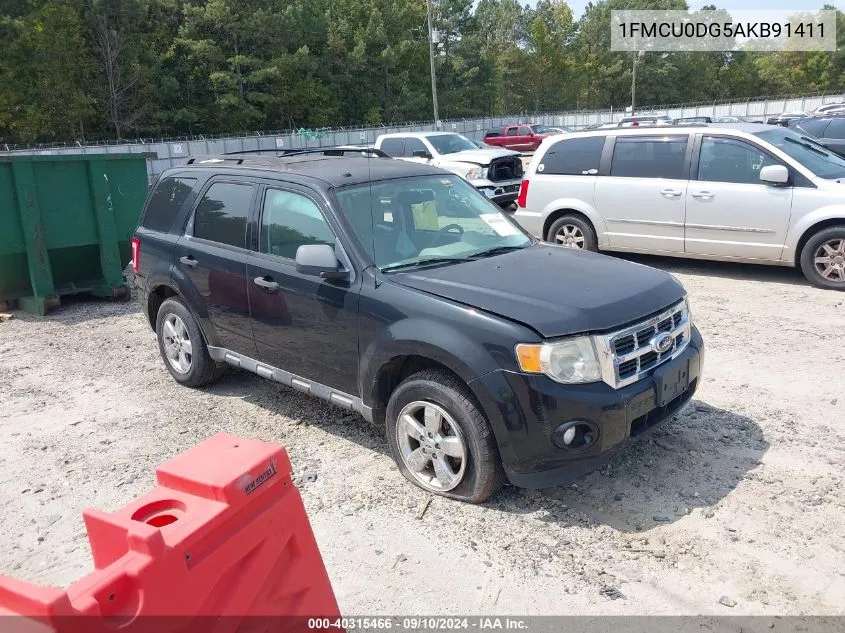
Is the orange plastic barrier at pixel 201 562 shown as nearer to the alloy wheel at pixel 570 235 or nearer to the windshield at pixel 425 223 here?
the windshield at pixel 425 223

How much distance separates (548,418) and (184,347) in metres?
3.46

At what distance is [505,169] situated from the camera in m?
15.2

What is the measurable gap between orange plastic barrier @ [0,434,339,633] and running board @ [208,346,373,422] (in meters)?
1.80

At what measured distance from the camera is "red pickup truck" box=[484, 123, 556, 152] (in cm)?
3672

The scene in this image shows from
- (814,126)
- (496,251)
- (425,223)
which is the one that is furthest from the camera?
(814,126)

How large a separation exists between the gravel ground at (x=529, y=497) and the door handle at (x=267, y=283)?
106 cm

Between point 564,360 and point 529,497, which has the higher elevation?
point 564,360

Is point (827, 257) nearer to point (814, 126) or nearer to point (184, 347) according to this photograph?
point (184, 347)

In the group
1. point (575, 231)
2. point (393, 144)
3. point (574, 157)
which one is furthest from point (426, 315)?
point (393, 144)

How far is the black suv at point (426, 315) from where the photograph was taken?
347 cm

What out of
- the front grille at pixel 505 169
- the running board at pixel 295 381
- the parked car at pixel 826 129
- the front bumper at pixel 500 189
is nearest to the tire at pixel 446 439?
the running board at pixel 295 381

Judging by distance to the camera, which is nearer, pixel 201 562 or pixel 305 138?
pixel 201 562

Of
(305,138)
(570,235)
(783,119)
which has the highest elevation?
(305,138)

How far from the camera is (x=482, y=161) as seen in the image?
14.8 meters
